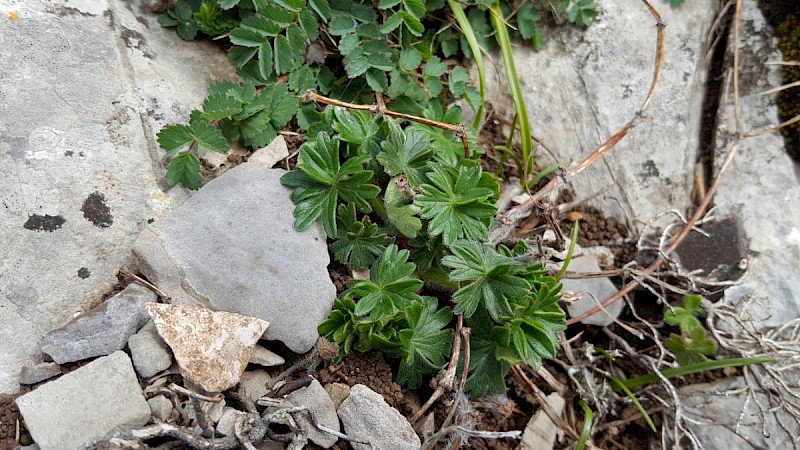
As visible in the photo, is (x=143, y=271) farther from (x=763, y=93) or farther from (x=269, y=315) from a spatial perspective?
(x=763, y=93)

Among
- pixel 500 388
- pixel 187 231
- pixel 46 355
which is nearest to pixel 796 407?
pixel 500 388

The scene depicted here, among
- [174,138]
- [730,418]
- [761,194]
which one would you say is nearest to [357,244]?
[174,138]

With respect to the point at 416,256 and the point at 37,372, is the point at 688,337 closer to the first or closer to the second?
the point at 416,256

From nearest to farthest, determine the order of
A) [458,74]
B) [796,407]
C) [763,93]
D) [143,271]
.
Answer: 1. [143,271]
2. [796,407]
3. [458,74]
4. [763,93]

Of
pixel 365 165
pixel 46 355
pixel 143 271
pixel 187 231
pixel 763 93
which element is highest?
pixel 763 93

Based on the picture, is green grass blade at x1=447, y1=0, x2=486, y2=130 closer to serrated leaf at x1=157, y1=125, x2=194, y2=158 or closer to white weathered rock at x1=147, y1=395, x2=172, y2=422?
serrated leaf at x1=157, y1=125, x2=194, y2=158

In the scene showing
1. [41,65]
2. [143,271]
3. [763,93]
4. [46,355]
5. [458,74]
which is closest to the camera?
[46,355]
